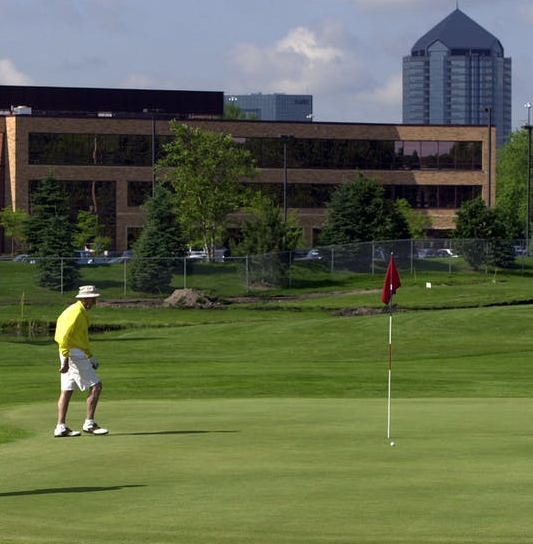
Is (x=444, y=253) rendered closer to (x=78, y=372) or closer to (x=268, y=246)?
(x=268, y=246)

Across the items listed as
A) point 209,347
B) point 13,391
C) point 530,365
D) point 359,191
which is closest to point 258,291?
point 359,191

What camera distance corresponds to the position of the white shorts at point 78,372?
1889 cm

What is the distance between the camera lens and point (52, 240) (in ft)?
267

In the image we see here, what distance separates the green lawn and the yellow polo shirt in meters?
1.26

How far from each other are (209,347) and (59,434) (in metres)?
30.5

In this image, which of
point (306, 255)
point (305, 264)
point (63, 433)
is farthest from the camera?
point (306, 255)

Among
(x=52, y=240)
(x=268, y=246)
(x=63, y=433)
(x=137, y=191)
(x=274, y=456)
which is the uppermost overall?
(x=137, y=191)

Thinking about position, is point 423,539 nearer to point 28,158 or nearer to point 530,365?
point 530,365

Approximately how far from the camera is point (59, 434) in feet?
59.6

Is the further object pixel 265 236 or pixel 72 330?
pixel 265 236

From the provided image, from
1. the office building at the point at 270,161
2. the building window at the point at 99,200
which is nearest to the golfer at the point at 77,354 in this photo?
the office building at the point at 270,161

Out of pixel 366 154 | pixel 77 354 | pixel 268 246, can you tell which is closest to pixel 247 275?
pixel 268 246

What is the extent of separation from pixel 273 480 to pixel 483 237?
80360mm

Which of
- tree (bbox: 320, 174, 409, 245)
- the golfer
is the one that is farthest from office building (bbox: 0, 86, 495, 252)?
the golfer
